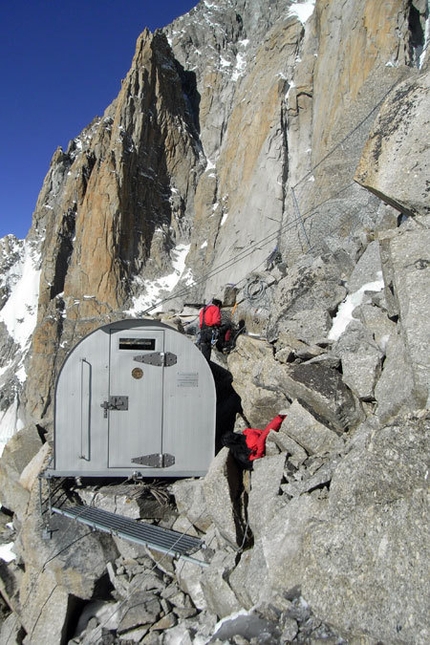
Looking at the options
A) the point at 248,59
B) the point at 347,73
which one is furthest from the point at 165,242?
the point at 347,73

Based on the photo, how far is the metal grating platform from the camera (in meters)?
6.93

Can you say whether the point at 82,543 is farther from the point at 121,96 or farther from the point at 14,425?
the point at 121,96

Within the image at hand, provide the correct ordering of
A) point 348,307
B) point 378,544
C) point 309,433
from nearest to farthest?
1. point 378,544
2. point 309,433
3. point 348,307

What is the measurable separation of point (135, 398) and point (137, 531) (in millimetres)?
2292

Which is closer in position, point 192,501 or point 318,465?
point 318,465

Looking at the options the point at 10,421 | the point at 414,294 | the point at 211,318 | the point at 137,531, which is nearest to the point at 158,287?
the point at 10,421

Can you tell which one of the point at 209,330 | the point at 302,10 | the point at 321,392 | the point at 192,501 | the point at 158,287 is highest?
the point at 302,10

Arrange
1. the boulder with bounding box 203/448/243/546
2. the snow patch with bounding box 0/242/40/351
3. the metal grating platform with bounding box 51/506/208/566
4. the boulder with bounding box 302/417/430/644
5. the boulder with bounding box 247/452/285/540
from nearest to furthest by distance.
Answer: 1. the boulder with bounding box 302/417/430/644
2. the boulder with bounding box 247/452/285/540
3. the boulder with bounding box 203/448/243/546
4. the metal grating platform with bounding box 51/506/208/566
5. the snow patch with bounding box 0/242/40/351

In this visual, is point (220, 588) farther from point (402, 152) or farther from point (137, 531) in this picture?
point (402, 152)

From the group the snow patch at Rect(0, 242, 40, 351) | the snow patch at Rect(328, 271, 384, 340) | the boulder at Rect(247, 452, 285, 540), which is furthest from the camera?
the snow patch at Rect(0, 242, 40, 351)

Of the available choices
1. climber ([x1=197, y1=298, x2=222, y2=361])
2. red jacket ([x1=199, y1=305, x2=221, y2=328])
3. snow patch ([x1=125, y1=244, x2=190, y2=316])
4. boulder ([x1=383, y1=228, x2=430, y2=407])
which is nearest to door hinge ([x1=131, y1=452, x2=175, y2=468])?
climber ([x1=197, y1=298, x2=222, y2=361])

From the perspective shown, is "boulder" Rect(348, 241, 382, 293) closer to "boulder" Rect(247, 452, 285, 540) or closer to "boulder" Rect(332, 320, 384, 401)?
"boulder" Rect(332, 320, 384, 401)

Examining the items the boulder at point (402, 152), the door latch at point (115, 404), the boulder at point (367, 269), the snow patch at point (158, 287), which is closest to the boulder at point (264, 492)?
the door latch at point (115, 404)

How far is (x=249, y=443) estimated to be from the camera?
7.72 metres
